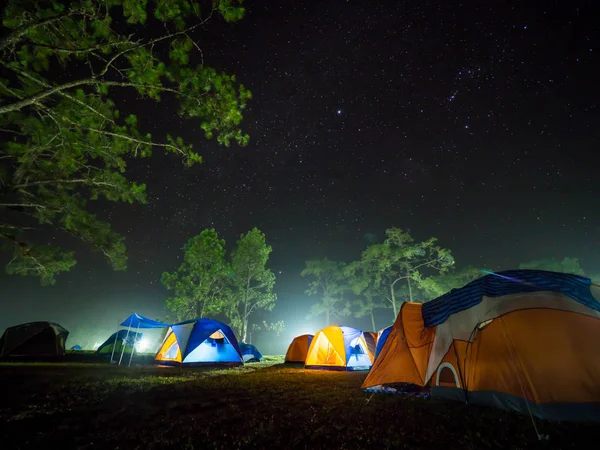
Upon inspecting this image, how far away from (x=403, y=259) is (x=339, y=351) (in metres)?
18.7

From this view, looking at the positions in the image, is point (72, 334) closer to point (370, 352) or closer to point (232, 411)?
point (370, 352)

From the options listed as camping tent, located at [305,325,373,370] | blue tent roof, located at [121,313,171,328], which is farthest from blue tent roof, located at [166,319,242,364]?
camping tent, located at [305,325,373,370]

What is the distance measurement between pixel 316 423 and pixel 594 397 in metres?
4.14

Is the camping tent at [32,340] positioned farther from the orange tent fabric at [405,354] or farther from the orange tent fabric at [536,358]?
the orange tent fabric at [536,358]

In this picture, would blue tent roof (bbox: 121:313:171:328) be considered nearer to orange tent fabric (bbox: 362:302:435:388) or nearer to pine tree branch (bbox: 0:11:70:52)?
orange tent fabric (bbox: 362:302:435:388)

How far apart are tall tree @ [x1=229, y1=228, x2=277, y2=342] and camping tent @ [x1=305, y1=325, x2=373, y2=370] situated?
654 inches

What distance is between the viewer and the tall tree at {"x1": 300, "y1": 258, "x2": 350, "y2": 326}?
3381cm

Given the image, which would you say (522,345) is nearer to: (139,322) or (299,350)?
(139,322)

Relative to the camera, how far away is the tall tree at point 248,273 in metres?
28.3

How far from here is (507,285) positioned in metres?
4.62

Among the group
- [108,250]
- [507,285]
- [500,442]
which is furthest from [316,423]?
[108,250]

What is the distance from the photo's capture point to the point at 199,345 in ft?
40.8

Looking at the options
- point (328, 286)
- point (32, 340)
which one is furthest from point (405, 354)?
point (328, 286)

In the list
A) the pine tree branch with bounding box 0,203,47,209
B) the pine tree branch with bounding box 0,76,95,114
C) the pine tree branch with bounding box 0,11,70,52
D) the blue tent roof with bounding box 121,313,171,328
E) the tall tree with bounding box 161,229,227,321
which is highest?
the tall tree with bounding box 161,229,227,321
